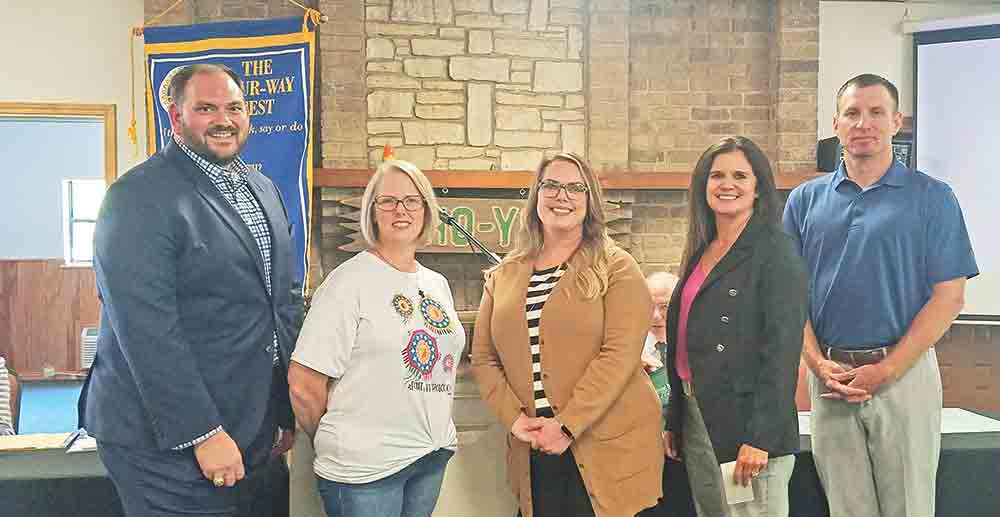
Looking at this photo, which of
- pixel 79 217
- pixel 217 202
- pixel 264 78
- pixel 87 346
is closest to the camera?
pixel 217 202

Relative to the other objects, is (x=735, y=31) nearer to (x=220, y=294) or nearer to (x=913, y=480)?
(x=913, y=480)

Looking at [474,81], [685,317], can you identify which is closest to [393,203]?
[685,317]

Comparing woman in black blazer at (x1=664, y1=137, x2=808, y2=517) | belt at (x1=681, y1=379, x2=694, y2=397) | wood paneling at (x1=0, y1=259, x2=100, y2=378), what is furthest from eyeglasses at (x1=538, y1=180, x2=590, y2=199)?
wood paneling at (x1=0, y1=259, x2=100, y2=378)

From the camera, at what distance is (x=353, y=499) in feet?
6.01

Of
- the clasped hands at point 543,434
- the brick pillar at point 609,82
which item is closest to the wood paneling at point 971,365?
the brick pillar at point 609,82

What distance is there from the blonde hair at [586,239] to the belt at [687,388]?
1.00ft

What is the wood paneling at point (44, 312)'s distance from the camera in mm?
7746

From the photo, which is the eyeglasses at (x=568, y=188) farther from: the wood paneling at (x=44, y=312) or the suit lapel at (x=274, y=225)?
the wood paneling at (x=44, y=312)

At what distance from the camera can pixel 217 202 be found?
5.91 feet

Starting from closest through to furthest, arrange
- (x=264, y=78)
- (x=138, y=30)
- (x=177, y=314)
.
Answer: (x=177, y=314) < (x=138, y=30) < (x=264, y=78)

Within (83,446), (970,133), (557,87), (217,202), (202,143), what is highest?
(557,87)

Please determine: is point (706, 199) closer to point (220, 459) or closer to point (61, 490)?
point (220, 459)

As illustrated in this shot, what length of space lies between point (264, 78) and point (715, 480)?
3.22m

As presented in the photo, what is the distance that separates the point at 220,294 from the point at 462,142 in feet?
11.2
